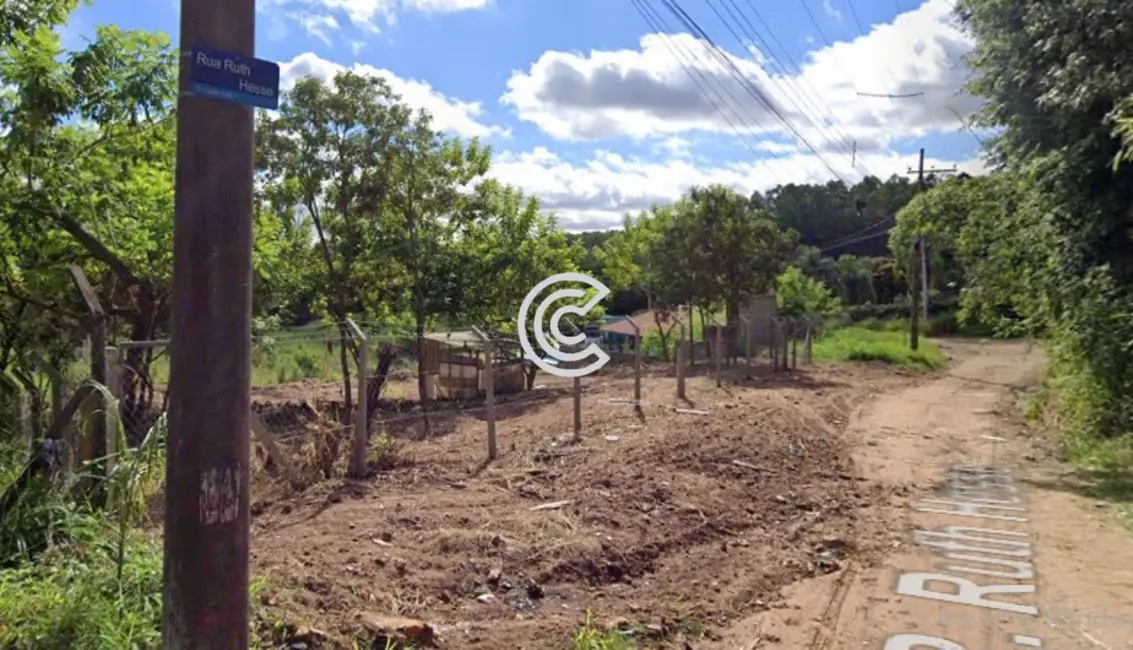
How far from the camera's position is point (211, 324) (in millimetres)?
2674

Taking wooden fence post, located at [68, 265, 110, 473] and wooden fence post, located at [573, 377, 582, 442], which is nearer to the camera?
wooden fence post, located at [68, 265, 110, 473]

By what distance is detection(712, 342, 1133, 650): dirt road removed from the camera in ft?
16.8

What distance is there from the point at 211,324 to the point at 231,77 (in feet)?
2.52

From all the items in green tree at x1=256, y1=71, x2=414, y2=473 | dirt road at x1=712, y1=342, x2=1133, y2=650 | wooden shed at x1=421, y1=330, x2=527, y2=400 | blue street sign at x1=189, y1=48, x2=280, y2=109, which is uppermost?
green tree at x1=256, y1=71, x2=414, y2=473

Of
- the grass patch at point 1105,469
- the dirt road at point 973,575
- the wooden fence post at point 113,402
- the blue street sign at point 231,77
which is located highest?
the blue street sign at point 231,77

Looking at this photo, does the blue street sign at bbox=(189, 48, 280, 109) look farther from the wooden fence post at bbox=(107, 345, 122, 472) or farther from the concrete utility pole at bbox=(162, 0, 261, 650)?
the wooden fence post at bbox=(107, 345, 122, 472)

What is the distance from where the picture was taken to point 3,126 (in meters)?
7.22

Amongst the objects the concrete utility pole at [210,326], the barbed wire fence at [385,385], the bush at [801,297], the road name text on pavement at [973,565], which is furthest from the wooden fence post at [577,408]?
the bush at [801,297]

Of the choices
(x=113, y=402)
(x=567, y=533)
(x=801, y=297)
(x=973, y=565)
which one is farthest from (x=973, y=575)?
(x=801, y=297)

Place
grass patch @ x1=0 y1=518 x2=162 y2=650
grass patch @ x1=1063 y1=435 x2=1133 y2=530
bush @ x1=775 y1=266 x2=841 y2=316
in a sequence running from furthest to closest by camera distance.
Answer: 1. bush @ x1=775 y1=266 x2=841 y2=316
2. grass patch @ x1=1063 y1=435 x2=1133 y2=530
3. grass patch @ x1=0 y1=518 x2=162 y2=650

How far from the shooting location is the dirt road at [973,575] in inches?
202

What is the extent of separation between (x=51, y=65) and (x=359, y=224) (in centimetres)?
972

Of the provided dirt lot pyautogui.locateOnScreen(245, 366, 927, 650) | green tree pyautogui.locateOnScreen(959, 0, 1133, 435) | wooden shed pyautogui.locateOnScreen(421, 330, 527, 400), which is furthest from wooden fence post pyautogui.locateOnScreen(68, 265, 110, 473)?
wooden shed pyautogui.locateOnScreen(421, 330, 527, 400)

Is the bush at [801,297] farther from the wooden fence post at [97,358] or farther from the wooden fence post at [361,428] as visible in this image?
the wooden fence post at [97,358]
